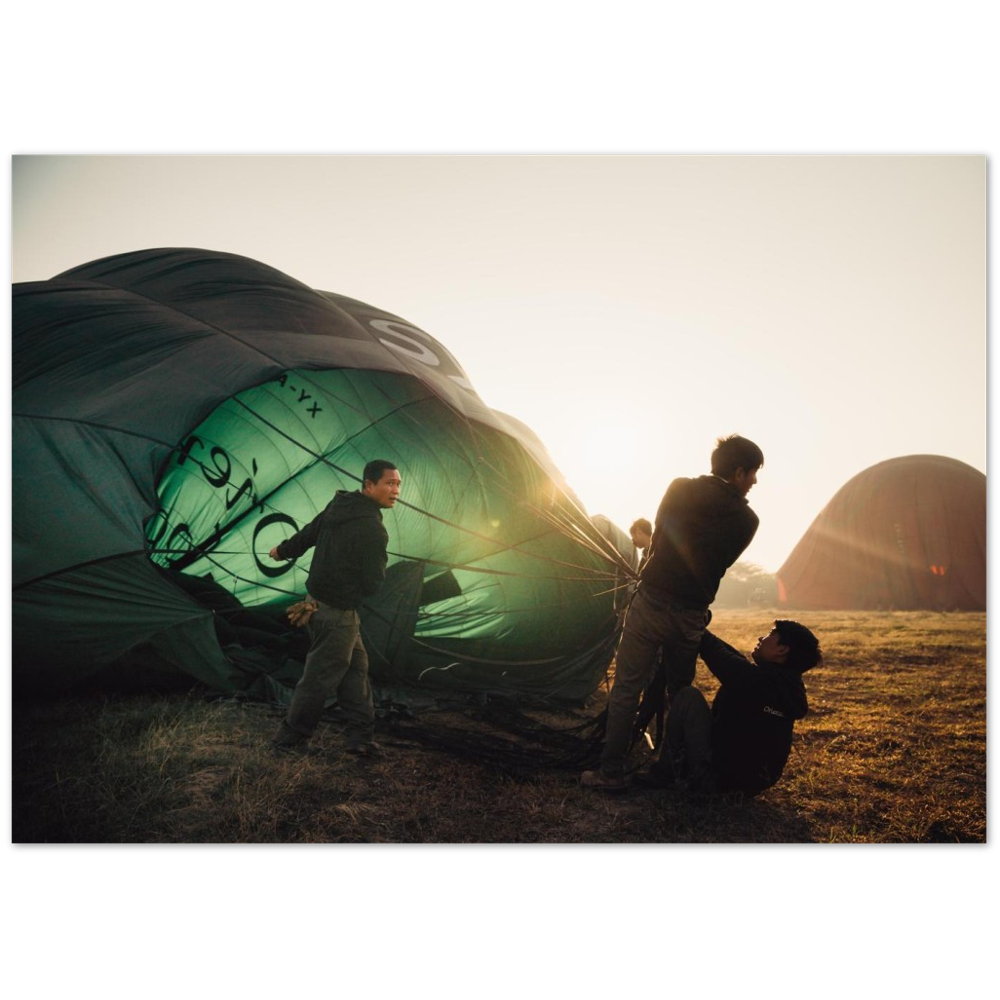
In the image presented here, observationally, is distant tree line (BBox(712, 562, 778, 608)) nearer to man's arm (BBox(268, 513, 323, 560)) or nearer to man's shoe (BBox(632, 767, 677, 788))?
man's shoe (BBox(632, 767, 677, 788))

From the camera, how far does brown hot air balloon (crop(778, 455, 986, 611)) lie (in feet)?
65.5

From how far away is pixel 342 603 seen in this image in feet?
11.5

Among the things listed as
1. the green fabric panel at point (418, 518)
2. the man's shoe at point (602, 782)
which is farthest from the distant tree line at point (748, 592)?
the man's shoe at point (602, 782)

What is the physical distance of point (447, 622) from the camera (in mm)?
5695

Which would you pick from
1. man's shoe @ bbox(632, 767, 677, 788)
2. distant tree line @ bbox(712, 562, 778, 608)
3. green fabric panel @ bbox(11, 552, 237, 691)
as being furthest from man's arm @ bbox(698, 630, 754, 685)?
distant tree line @ bbox(712, 562, 778, 608)

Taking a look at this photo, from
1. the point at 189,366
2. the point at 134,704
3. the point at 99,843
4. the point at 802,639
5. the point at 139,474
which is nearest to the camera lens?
the point at 99,843

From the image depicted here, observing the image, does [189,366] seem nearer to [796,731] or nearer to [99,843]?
[99,843]

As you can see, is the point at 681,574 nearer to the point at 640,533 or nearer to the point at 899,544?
the point at 640,533

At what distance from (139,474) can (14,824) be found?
5.04 ft

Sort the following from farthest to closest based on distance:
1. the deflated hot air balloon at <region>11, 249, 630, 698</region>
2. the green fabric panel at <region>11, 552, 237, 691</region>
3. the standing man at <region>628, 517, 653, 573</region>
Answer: the standing man at <region>628, 517, 653, 573</region>, the deflated hot air balloon at <region>11, 249, 630, 698</region>, the green fabric panel at <region>11, 552, 237, 691</region>

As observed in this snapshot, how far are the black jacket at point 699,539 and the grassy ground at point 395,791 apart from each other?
101cm

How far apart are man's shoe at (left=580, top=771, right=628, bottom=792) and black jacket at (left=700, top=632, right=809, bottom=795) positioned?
1.50 ft

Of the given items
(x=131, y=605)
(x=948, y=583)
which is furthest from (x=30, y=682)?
(x=948, y=583)

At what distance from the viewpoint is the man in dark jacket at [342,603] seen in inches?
Result: 136
